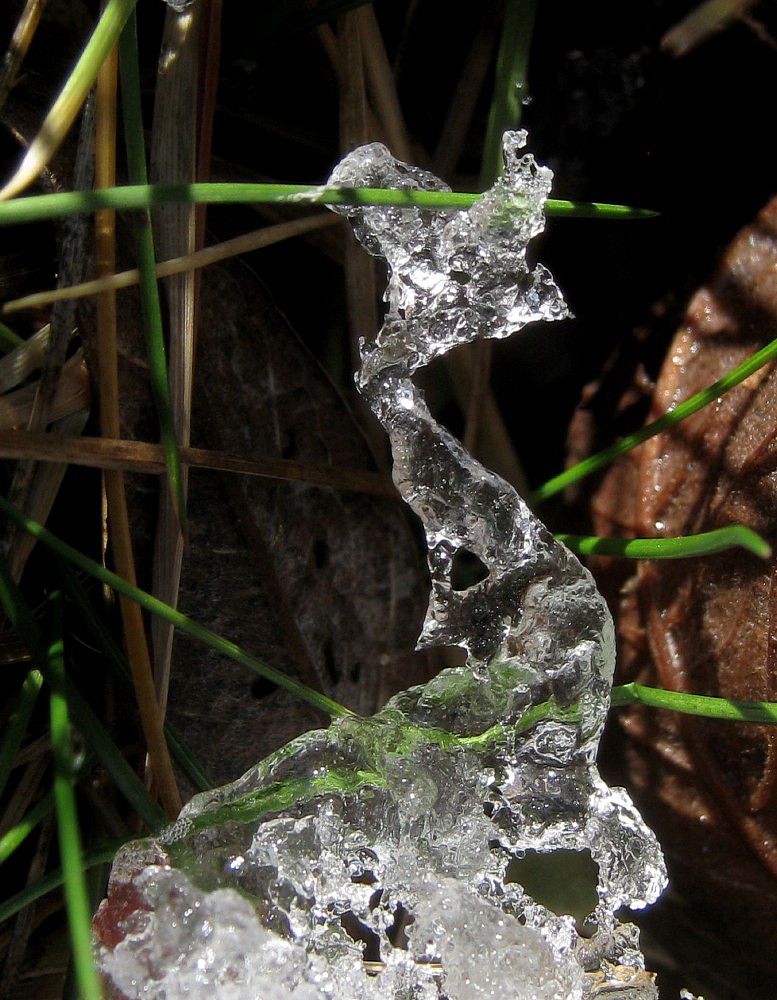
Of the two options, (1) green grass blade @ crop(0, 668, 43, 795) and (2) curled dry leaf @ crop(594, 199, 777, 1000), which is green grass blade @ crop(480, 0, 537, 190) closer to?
(2) curled dry leaf @ crop(594, 199, 777, 1000)

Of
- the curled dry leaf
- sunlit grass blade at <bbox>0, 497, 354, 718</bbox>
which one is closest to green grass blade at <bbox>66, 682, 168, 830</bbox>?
sunlit grass blade at <bbox>0, 497, 354, 718</bbox>

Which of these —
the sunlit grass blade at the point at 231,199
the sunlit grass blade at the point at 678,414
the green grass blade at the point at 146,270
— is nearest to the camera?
the sunlit grass blade at the point at 231,199

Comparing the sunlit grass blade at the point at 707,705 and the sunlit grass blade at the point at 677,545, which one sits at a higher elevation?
the sunlit grass blade at the point at 677,545

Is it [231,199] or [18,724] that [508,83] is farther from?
[18,724]

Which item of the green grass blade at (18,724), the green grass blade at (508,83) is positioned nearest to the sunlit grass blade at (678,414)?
the green grass blade at (508,83)

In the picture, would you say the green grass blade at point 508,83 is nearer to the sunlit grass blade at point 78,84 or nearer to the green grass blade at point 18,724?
the sunlit grass blade at point 78,84

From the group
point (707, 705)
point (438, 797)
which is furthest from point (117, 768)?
point (707, 705)
